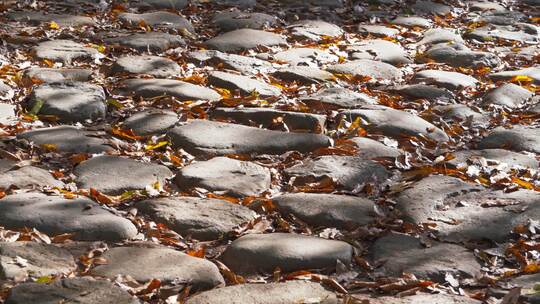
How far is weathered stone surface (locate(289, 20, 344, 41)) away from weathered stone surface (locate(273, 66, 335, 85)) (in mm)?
827

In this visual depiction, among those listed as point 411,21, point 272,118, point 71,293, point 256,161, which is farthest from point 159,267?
point 411,21

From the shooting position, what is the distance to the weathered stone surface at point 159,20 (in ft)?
17.6

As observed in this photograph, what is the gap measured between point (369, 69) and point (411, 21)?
149cm

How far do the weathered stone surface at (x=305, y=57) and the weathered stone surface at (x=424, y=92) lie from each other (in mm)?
567

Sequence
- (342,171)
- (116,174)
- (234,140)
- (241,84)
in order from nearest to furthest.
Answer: (116,174) < (342,171) < (234,140) < (241,84)

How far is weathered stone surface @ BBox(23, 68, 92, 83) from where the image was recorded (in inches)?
165

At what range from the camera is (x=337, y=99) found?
4250 millimetres

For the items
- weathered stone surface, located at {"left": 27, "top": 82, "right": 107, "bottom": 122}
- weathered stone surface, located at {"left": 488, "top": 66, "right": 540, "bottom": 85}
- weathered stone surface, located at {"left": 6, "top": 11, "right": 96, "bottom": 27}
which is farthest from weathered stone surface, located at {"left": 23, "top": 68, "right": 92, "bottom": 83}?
weathered stone surface, located at {"left": 488, "top": 66, "right": 540, "bottom": 85}

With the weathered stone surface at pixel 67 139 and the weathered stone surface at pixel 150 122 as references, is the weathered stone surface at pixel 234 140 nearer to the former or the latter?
the weathered stone surface at pixel 150 122

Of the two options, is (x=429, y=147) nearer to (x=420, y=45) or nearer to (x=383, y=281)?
(x=383, y=281)

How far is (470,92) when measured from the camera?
471 centimetres

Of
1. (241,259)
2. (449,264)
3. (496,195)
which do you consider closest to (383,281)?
(449,264)

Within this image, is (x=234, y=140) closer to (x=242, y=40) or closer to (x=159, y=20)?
(x=242, y=40)

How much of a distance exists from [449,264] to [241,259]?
645 mm
